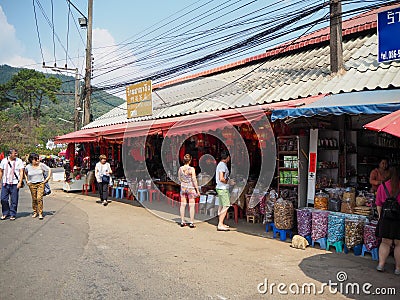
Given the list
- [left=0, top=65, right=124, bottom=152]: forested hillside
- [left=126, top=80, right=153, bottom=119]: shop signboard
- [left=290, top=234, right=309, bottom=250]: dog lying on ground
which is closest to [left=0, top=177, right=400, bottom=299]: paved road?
[left=290, top=234, right=309, bottom=250]: dog lying on ground

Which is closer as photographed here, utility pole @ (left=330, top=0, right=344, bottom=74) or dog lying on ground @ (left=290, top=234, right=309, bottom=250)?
dog lying on ground @ (left=290, top=234, right=309, bottom=250)

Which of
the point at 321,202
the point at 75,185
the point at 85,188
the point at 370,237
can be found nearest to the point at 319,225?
the point at 321,202

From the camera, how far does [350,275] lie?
4980 millimetres

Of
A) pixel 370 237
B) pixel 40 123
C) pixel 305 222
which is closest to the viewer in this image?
pixel 370 237

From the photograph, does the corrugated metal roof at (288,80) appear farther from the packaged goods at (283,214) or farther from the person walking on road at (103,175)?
the person walking on road at (103,175)

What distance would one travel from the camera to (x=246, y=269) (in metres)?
Answer: 5.22

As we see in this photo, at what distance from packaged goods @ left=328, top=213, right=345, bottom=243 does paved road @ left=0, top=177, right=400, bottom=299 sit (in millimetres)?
292

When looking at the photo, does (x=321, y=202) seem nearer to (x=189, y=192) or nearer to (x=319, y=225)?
(x=319, y=225)

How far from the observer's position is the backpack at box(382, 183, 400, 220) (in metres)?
4.89

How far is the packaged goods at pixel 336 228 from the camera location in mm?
6152

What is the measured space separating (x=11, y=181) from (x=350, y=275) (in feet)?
25.4

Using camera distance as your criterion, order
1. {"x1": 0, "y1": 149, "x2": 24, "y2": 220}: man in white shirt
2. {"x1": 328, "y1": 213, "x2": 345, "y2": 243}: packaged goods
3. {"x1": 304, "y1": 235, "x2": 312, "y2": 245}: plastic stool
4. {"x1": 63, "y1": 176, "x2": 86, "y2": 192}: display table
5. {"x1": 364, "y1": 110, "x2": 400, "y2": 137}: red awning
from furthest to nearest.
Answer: {"x1": 63, "y1": 176, "x2": 86, "y2": 192}: display table → {"x1": 0, "y1": 149, "x2": 24, "y2": 220}: man in white shirt → {"x1": 304, "y1": 235, "x2": 312, "y2": 245}: plastic stool → {"x1": 328, "y1": 213, "x2": 345, "y2": 243}: packaged goods → {"x1": 364, "y1": 110, "x2": 400, "y2": 137}: red awning

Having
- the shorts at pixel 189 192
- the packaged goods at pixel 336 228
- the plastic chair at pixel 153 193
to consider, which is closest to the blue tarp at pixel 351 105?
the packaged goods at pixel 336 228

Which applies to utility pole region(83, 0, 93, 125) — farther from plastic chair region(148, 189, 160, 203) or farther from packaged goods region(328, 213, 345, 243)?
packaged goods region(328, 213, 345, 243)
